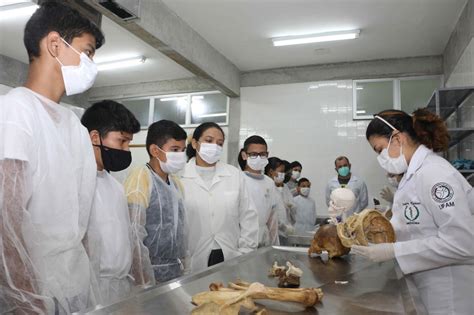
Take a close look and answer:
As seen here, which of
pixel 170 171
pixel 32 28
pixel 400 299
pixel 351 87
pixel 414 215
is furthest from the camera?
pixel 351 87

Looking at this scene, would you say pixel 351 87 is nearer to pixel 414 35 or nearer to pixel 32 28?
pixel 414 35

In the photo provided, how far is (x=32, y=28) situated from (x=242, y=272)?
53.0 inches

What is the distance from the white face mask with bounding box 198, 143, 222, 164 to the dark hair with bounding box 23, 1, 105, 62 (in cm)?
139

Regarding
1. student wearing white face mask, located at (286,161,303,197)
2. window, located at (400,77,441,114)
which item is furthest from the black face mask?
window, located at (400,77,441,114)

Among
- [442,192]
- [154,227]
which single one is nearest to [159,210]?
[154,227]

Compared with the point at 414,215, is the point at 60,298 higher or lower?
lower

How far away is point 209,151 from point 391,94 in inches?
185

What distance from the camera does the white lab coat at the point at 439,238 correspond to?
5.44 feet

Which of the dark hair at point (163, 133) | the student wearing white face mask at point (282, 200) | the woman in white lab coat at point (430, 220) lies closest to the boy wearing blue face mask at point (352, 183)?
the student wearing white face mask at point (282, 200)

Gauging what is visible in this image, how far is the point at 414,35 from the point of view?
5.39m

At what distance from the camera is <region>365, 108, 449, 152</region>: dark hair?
1.93 metres

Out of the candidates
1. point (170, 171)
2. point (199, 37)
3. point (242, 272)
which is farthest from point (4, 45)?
point (242, 272)

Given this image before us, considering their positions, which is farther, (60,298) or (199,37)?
(199,37)

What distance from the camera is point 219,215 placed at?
2.70m
